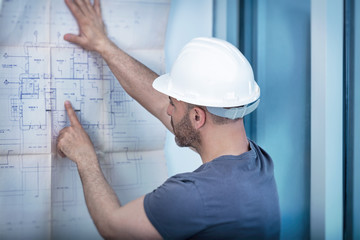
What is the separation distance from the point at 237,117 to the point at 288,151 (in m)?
0.32

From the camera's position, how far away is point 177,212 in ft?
3.19

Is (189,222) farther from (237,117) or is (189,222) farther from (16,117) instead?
(16,117)

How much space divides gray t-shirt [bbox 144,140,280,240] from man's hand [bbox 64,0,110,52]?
20.5 inches

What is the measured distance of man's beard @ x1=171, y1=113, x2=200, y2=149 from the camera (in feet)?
3.81

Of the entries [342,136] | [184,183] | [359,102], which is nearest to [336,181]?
[342,136]

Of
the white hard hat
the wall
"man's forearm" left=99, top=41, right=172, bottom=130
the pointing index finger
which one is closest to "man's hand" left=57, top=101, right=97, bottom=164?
the pointing index finger

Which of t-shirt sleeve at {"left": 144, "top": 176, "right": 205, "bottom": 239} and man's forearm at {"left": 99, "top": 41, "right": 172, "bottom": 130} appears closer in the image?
t-shirt sleeve at {"left": 144, "top": 176, "right": 205, "bottom": 239}

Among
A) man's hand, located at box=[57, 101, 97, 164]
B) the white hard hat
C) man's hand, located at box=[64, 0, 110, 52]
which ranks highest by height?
man's hand, located at box=[64, 0, 110, 52]

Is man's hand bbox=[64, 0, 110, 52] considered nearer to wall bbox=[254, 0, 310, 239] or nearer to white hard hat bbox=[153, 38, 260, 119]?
white hard hat bbox=[153, 38, 260, 119]

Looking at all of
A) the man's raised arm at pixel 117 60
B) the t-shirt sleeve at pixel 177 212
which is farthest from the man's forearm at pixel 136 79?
the t-shirt sleeve at pixel 177 212

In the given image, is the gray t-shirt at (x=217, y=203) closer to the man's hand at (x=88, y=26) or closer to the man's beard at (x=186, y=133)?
the man's beard at (x=186, y=133)

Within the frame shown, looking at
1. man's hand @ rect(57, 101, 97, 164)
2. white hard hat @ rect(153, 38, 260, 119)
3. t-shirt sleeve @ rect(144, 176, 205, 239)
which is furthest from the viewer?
man's hand @ rect(57, 101, 97, 164)

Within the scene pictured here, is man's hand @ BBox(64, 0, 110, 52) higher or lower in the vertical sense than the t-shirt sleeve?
higher

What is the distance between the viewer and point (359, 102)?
3.46ft
